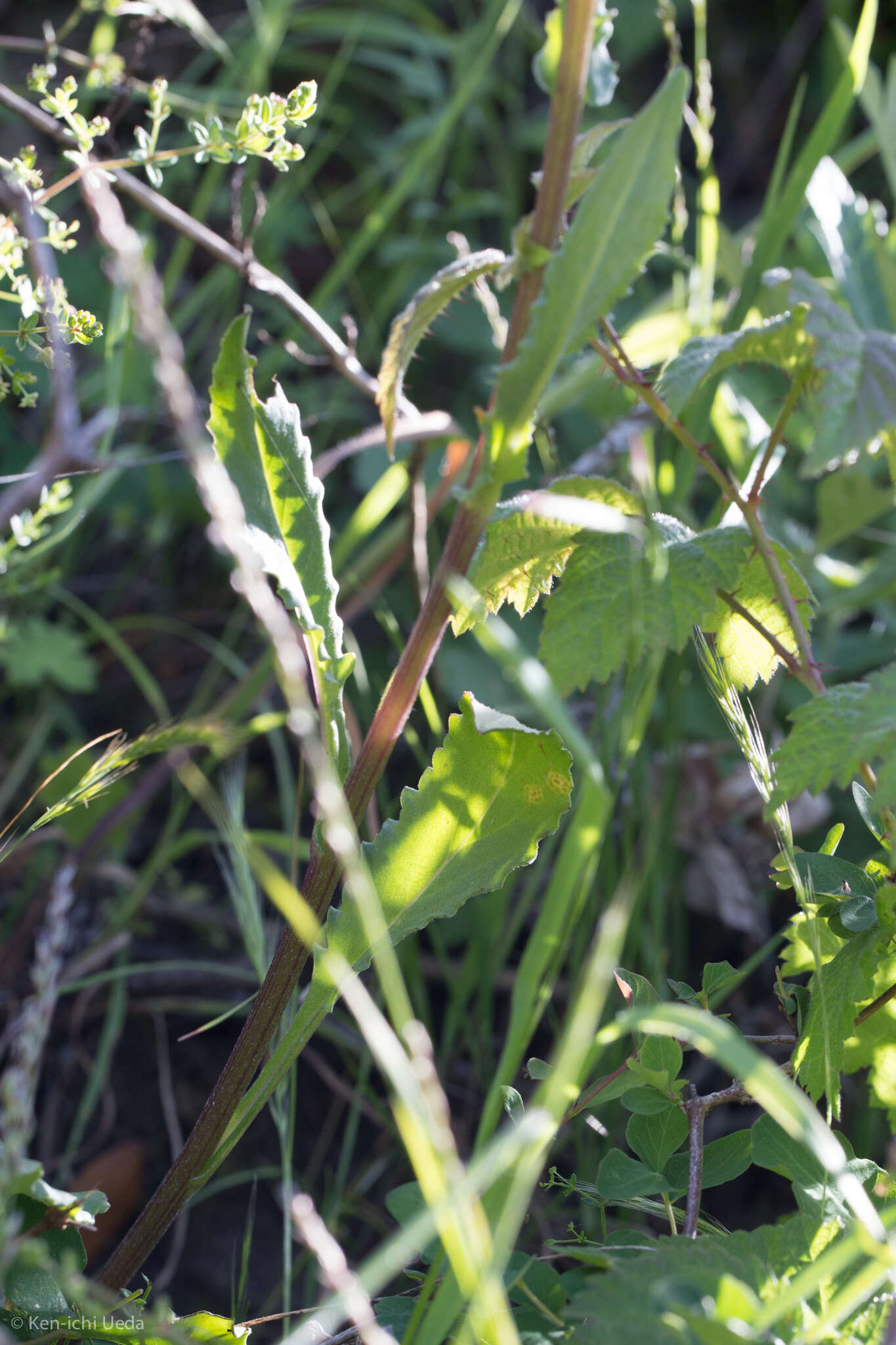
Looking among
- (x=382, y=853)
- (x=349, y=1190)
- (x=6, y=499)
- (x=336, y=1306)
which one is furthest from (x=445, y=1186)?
(x=349, y=1190)

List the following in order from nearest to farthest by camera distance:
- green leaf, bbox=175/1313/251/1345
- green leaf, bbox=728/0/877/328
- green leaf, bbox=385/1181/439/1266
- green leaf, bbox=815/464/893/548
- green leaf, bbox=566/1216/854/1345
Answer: green leaf, bbox=566/1216/854/1345 < green leaf, bbox=175/1313/251/1345 < green leaf, bbox=385/1181/439/1266 < green leaf, bbox=728/0/877/328 < green leaf, bbox=815/464/893/548

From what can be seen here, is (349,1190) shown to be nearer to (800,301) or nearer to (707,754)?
(707,754)

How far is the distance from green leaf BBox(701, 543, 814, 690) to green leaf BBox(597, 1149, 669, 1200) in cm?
32

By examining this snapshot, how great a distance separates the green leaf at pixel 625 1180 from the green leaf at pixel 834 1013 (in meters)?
0.11

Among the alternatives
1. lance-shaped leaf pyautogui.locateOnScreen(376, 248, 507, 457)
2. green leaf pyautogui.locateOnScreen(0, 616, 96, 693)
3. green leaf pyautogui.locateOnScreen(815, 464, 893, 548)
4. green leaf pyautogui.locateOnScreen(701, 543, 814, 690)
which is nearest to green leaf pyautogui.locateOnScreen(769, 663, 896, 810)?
green leaf pyautogui.locateOnScreen(701, 543, 814, 690)

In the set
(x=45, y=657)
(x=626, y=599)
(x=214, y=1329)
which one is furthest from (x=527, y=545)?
(x=45, y=657)

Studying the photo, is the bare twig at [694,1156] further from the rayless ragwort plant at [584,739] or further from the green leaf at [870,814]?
the green leaf at [870,814]

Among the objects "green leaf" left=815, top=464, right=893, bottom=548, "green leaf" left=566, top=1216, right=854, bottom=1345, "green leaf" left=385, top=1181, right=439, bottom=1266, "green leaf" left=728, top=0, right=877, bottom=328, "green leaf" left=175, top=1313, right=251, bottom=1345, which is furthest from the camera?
"green leaf" left=815, top=464, right=893, bottom=548

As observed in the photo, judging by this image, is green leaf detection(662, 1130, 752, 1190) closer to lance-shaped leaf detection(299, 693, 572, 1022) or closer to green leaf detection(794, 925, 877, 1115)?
green leaf detection(794, 925, 877, 1115)

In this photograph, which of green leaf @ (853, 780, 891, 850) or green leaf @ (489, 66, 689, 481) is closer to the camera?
green leaf @ (489, 66, 689, 481)

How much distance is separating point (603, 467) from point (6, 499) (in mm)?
754

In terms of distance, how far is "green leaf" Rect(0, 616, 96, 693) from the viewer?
141 centimetres

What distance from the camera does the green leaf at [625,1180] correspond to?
0.62 m

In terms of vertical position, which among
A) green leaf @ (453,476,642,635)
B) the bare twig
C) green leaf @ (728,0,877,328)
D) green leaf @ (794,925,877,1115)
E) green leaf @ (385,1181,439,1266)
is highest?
green leaf @ (728,0,877,328)
